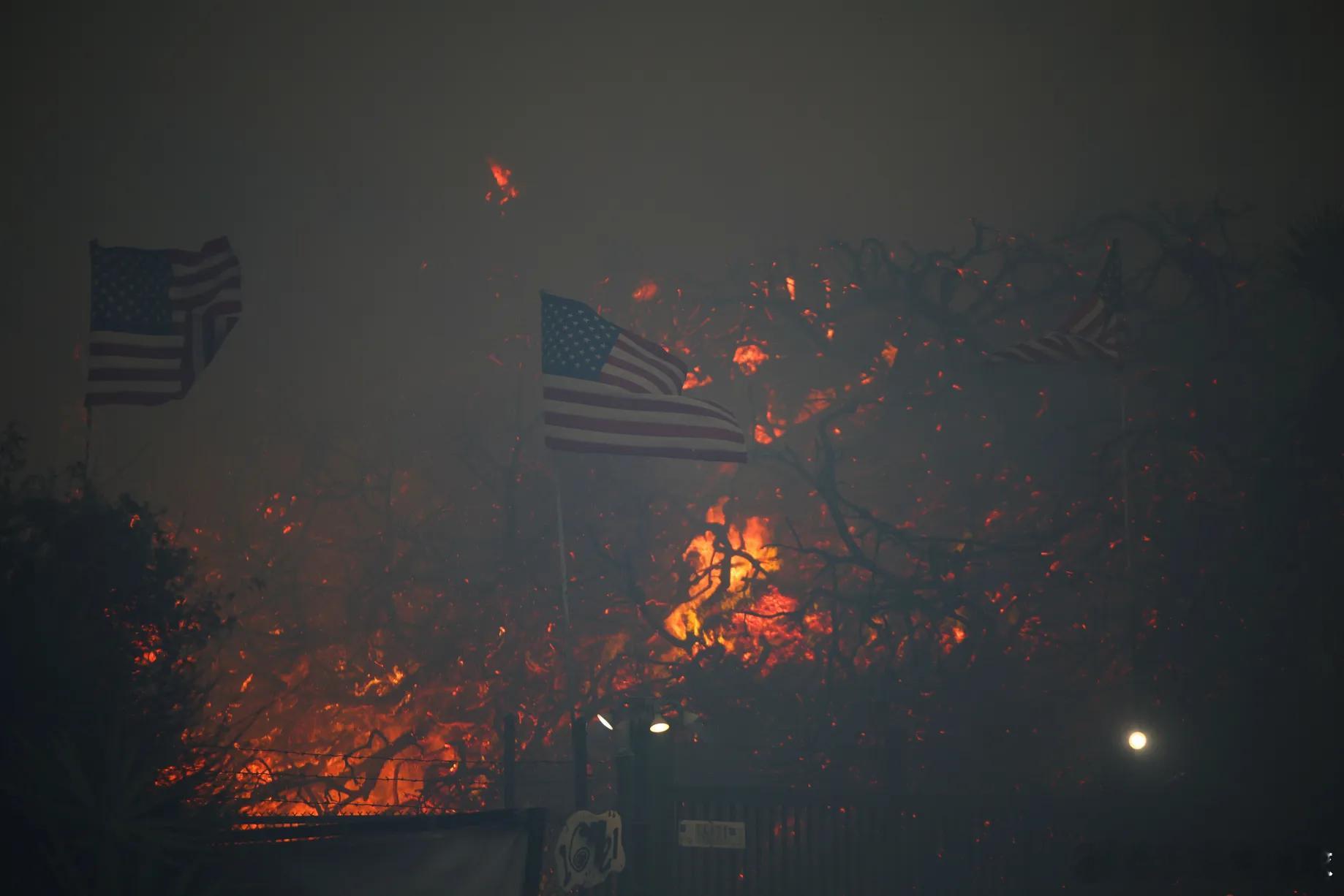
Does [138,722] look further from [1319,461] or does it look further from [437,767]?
[1319,461]

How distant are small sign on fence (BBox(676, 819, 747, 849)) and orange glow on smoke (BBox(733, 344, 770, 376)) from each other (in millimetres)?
18399

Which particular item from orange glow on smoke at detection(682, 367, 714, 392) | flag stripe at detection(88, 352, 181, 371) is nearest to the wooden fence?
flag stripe at detection(88, 352, 181, 371)

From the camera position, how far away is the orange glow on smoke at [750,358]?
30703 millimetres

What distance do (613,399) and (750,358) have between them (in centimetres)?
1594

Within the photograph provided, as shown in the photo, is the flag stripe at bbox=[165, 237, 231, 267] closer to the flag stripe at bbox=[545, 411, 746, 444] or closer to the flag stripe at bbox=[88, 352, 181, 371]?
the flag stripe at bbox=[88, 352, 181, 371]

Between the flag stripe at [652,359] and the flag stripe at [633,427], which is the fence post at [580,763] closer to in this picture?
the flag stripe at [633,427]

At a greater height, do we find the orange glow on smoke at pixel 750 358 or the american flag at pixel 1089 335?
the orange glow on smoke at pixel 750 358

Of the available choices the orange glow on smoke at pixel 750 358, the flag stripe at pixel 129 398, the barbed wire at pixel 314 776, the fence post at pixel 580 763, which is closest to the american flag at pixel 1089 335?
the fence post at pixel 580 763

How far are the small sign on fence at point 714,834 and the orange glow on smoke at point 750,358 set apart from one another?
18.4 metres

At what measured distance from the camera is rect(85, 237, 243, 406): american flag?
50.7ft

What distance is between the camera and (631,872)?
43.4ft

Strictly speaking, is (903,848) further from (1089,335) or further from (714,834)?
(1089,335)

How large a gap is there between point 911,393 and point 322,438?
56.3 feet

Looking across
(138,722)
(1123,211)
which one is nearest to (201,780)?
(138,722)
